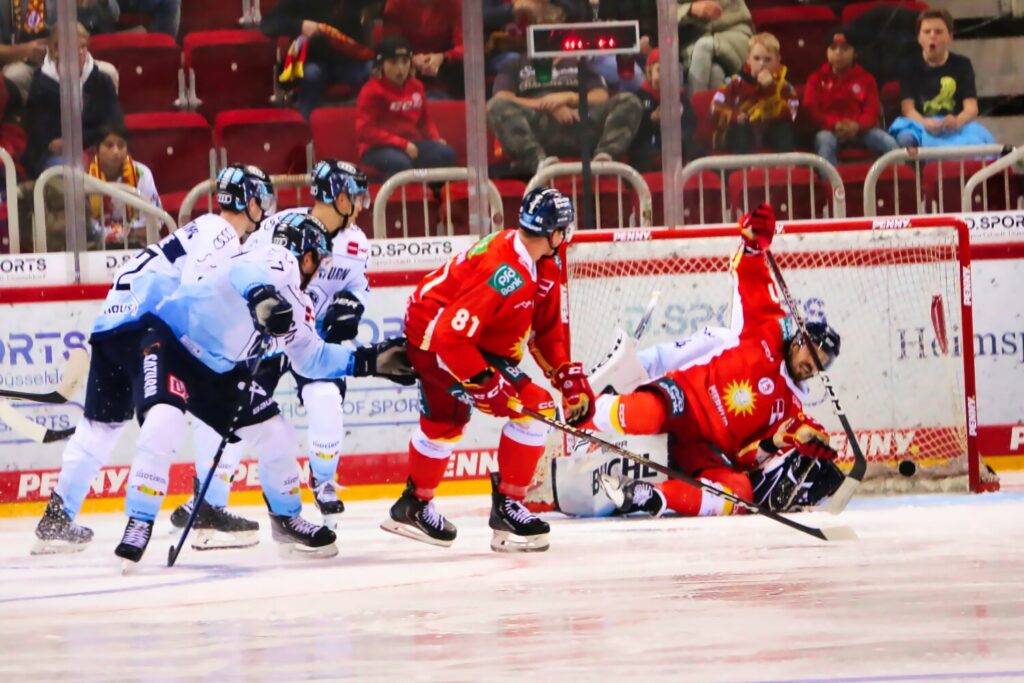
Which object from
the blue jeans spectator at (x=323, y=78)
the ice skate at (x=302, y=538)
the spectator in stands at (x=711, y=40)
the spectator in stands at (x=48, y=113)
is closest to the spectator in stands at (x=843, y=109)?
the spectator in stands at (x=711, y=40)

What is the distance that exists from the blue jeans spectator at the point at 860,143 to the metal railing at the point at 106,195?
275 cm

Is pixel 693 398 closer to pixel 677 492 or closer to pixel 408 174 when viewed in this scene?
pixel 677 492

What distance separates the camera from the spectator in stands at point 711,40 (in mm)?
7188

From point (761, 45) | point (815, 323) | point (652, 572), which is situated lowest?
point (652, 572)

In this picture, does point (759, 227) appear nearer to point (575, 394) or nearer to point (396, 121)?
point (575, 394)

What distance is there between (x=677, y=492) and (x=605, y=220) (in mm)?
1668

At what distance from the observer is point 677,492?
19.3 feet

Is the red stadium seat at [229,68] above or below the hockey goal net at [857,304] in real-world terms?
above

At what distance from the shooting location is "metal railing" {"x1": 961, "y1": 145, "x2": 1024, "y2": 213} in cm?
719

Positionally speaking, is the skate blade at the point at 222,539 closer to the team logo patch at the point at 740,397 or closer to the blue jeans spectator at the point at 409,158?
the team logo patch at the point at 740,397

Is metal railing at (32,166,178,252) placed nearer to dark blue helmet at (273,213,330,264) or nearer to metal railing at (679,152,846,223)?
dark blue helmet at (273,213,330,264)

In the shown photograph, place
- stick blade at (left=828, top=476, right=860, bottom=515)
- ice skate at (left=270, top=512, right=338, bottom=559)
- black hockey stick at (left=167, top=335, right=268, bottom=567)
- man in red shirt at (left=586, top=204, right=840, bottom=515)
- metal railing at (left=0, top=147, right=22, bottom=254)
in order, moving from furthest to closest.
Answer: metal railing at (left=0, top=147, right=22, bottom=254), man in red shirt at (left=586, top=204, right=840, bottom=515), stick blade at (left=828, top=476, right=860, bottom=515), ice skate at (left=270, top=512, right=338, bottom=559), black hockey stick at (left=167, top=335, right=268, bottom=567)

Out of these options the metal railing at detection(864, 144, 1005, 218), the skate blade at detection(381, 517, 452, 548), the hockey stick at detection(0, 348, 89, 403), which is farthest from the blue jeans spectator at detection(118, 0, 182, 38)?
the skate blade at detection(381, 517, 452, 548)

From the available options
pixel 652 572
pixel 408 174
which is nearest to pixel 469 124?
pixel 408 174
